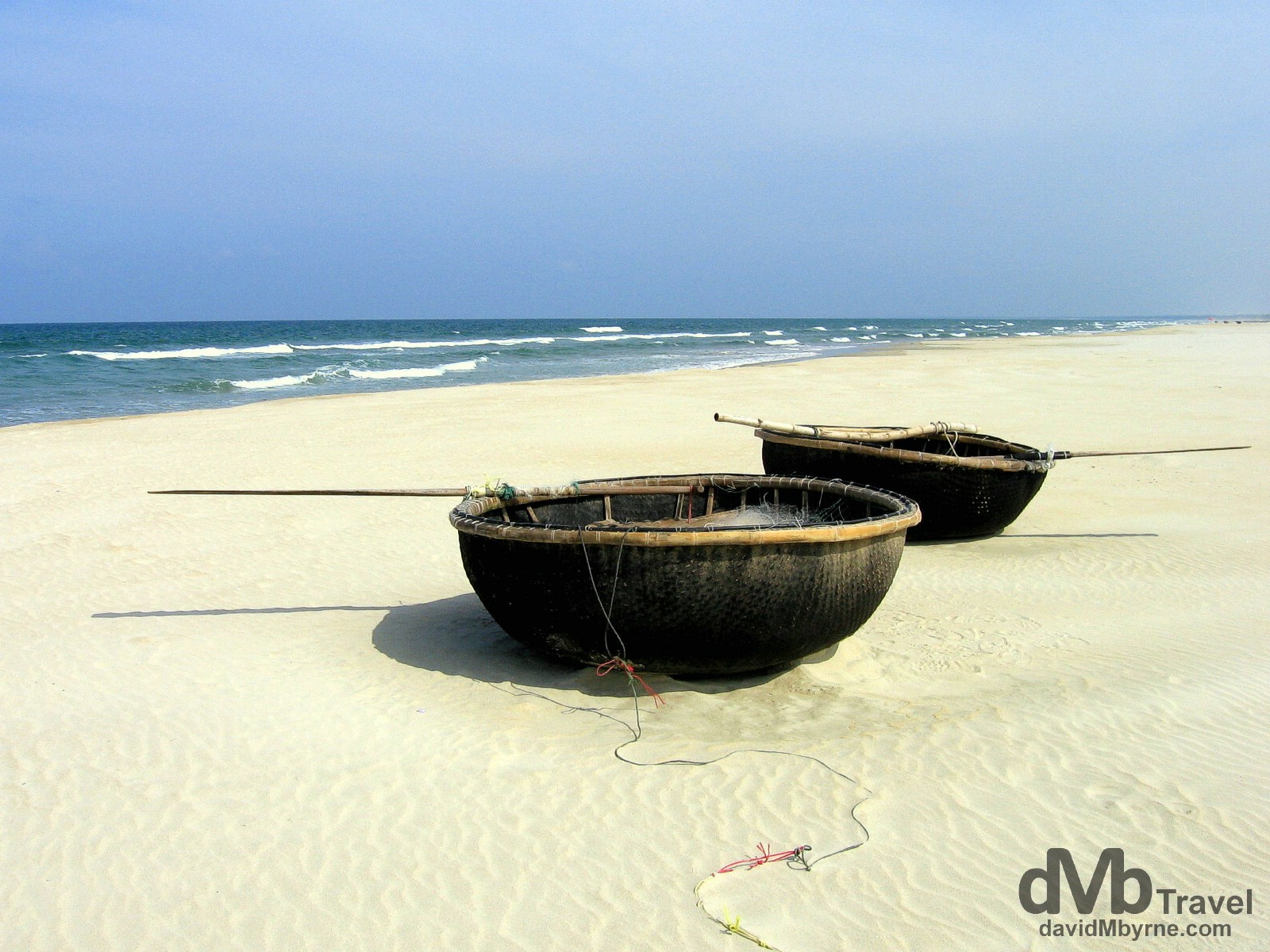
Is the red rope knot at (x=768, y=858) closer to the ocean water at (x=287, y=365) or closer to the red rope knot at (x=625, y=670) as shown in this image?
the red rope knot at (x=625, y=670)

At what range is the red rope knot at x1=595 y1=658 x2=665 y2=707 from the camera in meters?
4.32

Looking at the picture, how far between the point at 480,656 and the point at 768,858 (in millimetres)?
2222

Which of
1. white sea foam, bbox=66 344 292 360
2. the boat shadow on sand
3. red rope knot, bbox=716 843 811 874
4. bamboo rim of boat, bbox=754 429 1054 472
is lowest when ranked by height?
red rope knot, bbox=716 843 811 874

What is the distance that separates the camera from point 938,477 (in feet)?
22.7

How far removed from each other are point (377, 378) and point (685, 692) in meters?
25.3

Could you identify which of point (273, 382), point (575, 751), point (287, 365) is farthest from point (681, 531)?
point (287, 365)

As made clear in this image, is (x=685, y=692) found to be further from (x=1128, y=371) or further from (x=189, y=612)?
(x=1128, y=371)

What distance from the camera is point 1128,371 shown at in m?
20.9

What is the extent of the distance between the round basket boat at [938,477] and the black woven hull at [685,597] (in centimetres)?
254

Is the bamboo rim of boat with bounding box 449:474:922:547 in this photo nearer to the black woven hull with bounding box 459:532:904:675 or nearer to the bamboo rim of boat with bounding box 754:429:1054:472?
the black woven hull with bounding box 459:532:904:675

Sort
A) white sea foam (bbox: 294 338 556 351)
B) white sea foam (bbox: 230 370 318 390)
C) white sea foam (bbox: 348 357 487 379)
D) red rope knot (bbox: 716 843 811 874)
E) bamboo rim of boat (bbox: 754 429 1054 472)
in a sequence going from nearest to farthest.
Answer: red rope knot (bbox: 716 843 811 874) → bamboo rim of boat (bbox: 754 429 1054 472) → white sea foam (bbox: 230 370 318 390) → white sea foam (bbox: 348 357 487 379) → white sea foam (bbox: 294 338 556 351)

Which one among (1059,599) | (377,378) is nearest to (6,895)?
(1059,599)

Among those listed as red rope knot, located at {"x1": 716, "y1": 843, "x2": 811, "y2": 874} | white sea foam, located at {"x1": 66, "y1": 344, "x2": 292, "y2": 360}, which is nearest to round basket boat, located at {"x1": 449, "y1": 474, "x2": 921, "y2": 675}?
red rope knot, located at {"x1": 716, "y1": 843, "x2": 811, "y2": 874}

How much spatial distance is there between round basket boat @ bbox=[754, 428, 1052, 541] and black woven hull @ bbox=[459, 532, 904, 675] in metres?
2.54
